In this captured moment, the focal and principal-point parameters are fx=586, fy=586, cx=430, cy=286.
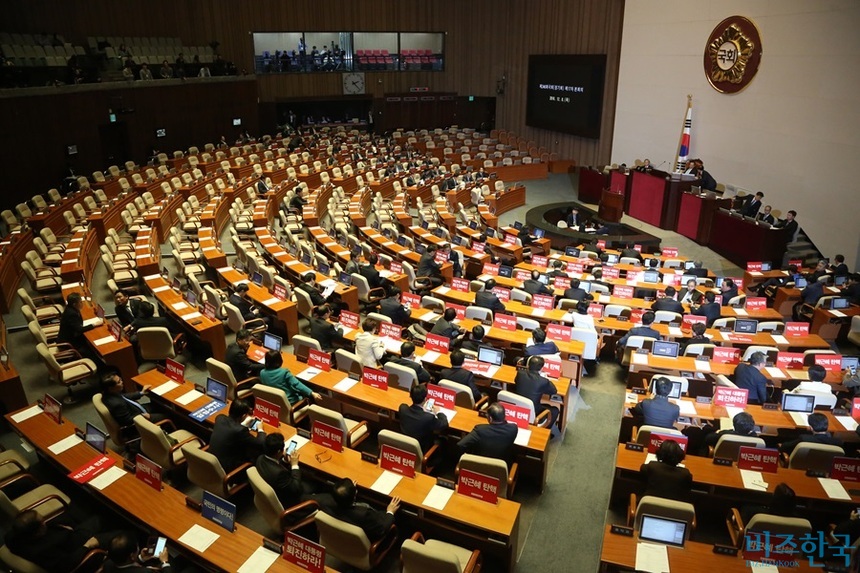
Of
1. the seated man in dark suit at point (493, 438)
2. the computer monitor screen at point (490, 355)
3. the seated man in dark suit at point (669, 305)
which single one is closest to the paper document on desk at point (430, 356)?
the computer monitor screen at point (490, 355)

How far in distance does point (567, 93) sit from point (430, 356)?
68.0 ft

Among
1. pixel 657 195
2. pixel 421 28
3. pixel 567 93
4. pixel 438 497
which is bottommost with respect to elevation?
pixel 438 497

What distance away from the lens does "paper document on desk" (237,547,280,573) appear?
4461mm

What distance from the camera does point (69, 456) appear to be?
18.8ft

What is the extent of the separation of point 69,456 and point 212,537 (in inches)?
80.2

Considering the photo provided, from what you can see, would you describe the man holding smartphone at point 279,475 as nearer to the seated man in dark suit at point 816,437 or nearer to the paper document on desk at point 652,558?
the paper document on desk at point 652,558

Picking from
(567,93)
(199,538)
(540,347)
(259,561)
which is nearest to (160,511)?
(199,538)

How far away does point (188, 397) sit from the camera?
6812mm

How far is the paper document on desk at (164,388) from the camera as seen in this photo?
6892mm

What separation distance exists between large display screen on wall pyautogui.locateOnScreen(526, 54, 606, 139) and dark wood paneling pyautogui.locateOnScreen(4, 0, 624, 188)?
0.40m

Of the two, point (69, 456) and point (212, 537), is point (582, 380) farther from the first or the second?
point (69, 456)

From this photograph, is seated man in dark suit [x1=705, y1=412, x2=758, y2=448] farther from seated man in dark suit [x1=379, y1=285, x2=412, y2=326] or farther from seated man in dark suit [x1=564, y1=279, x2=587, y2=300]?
seated man in dark suit [x1=379, y1=285, x2=412, y2=326]

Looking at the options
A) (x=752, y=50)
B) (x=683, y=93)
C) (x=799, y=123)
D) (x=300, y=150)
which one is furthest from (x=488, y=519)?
(x=300, y=150)

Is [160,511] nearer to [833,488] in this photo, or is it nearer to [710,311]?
[833,488]
